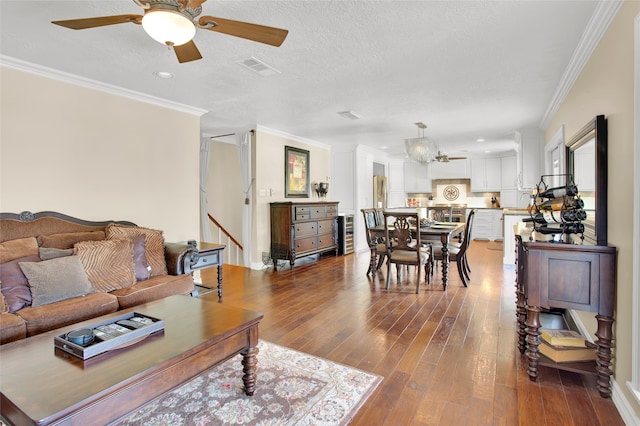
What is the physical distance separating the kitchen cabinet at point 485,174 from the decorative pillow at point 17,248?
31.3 feet

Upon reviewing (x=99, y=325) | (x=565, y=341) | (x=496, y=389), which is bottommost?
(x=496, y=389)

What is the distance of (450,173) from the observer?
31.8 ft

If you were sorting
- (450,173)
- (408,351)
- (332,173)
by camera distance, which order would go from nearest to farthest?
(408,351), (332,173), (450,173)

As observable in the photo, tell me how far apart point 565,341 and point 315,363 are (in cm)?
171

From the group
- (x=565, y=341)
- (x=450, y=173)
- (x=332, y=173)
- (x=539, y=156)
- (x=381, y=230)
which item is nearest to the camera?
(x=565, y=341)

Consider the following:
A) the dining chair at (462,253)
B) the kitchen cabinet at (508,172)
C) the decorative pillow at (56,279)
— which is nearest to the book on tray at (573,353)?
the dining chair at (462,253)

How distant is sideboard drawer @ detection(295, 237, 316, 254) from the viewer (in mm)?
5750

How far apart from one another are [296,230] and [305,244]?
38 cm

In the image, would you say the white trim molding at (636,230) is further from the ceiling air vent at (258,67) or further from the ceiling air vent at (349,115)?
the ceiling air vent at (349,115)

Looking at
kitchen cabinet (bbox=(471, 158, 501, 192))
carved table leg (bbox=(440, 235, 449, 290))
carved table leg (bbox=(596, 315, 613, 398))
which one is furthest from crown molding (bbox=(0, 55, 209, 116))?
kitchen cabinet (bbox=(471, 158, 501, 192))

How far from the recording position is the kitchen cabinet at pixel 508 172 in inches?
346

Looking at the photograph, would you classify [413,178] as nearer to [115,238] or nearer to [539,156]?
[539,156]

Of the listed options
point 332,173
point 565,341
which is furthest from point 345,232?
point 565,341

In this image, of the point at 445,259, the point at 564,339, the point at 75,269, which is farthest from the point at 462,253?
the point at 75,269
